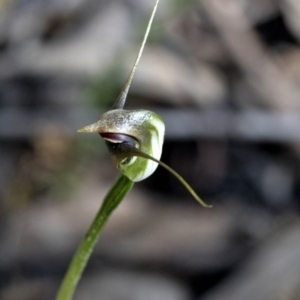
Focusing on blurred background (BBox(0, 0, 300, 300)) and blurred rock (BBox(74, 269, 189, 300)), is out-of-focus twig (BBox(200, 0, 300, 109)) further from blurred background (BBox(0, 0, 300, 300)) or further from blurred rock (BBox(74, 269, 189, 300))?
blurred rock (BBox(74, 269, 189, 300))

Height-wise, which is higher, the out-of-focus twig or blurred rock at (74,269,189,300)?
the out-of-focus twig

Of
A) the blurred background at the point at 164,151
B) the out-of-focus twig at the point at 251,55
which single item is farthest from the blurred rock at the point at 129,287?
the out-of-focus twig at the point at 251,55

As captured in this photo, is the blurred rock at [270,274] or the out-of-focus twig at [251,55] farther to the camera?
the out-of-focus twig at [251,55]

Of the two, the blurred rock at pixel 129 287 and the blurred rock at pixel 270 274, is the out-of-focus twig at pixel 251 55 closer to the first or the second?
the blurred rock at pixel 270 274

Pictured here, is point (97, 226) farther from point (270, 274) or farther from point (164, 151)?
A: point (164, 151)

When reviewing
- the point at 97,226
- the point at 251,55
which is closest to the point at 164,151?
the point at 251,55

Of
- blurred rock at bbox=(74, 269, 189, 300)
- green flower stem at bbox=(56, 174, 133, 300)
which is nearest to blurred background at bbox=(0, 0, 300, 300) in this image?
blurred rock at bbox=(74, 269, 189, 300)

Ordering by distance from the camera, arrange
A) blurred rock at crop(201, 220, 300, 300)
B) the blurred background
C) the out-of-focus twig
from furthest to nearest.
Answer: the out-of-focus twig, the blurred background, blurred rock at crop(201, 220, 300, 300)

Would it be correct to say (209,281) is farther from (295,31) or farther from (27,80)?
(295,31)
